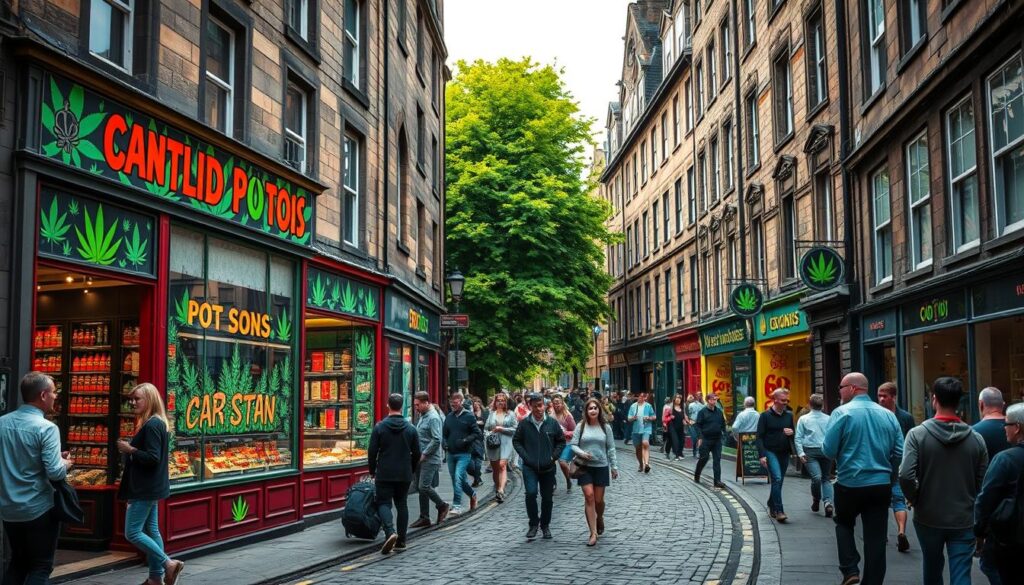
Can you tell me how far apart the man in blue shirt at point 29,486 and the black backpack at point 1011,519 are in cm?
620

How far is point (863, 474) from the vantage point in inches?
306

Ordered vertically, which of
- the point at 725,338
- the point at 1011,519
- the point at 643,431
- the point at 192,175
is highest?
the point at 192,175

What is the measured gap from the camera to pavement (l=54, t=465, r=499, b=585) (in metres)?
9.21

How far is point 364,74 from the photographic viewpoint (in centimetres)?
1758

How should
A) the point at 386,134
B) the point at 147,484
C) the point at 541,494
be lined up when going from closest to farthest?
1. the point at 147,484
2. the point at 541,494
3. the point at 386,134

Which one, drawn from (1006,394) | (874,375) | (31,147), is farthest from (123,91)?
(874,375)

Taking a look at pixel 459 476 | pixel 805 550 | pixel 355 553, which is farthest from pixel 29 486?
pixel 459 476

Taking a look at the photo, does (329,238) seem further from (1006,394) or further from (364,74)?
(1006,394)

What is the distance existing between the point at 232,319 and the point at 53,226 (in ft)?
11.5

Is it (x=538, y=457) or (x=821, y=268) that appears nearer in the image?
(x=538, y=457)

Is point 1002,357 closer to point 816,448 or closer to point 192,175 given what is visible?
point 816,448

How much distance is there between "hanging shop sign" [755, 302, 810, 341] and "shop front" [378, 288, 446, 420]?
Answer: 8876 mm

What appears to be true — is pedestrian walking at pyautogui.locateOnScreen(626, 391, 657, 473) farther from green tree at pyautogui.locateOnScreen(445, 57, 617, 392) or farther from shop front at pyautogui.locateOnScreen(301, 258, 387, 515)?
green tree at pyautogui.locateOnScreen(445, 57, 617, 392)

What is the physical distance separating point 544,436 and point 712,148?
21894mm
